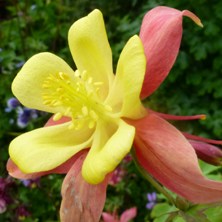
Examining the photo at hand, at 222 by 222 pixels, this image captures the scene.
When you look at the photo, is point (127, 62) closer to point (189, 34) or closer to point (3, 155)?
point (3, 155)

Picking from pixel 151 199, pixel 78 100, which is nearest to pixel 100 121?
pixel 78 100

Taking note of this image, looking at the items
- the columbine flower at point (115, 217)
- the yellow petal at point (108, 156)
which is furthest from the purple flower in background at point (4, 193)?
the yellow petal at point (108, 156)

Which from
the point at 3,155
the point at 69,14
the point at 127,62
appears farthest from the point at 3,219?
the point at 127,62

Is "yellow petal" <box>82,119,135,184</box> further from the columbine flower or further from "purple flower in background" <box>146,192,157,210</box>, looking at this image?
"purple flower in background" <box>146,192,157,210</box>

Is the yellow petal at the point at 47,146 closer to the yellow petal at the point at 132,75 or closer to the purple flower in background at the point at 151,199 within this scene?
the yellow petal at the point at 132,75

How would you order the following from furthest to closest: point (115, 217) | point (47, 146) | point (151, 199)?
point (151, 199)
point (115, 217)
point (47, 146)

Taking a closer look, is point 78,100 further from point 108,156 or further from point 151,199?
point 151,199

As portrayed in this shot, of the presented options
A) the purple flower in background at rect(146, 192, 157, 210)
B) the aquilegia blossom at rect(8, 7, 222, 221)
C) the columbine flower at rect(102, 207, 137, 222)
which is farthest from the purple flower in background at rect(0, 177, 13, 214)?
the aquilegia blossom at rect(8, 7, 222, 221)
